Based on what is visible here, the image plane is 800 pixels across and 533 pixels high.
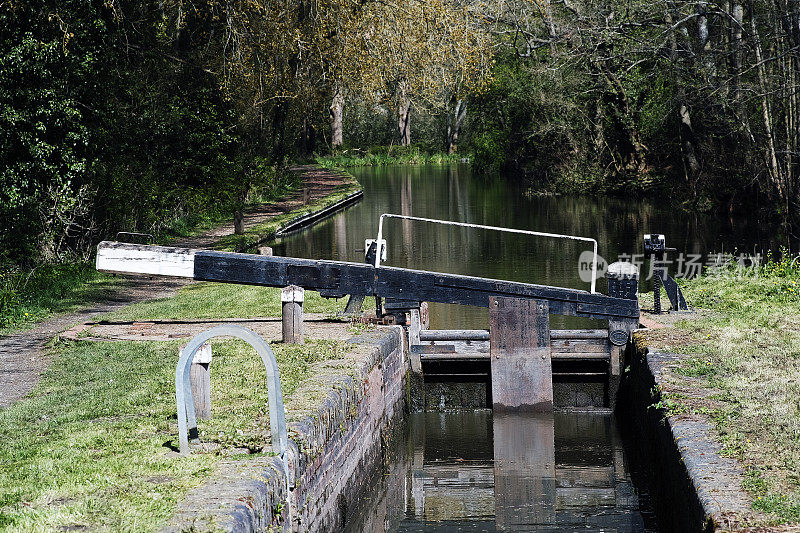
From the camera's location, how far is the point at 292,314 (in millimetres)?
11016

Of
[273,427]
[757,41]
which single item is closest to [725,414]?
[273,427]

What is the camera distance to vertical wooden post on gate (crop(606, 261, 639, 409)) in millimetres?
12328

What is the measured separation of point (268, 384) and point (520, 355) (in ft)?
19.1

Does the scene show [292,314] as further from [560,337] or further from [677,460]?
[677,460]

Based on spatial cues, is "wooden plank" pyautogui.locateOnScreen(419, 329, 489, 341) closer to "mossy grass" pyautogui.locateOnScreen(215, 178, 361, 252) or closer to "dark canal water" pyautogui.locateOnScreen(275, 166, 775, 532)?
"dark canal water" pyautogui.locateOnScreen(275, 166, 775, 532)

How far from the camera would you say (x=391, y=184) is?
54188mm

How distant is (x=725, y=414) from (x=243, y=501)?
421 centimetres

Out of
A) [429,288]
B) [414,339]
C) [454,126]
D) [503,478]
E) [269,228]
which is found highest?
[454,126]

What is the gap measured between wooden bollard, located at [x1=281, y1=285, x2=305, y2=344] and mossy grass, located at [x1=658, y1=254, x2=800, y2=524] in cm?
407

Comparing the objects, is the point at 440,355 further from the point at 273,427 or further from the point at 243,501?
the point at 243,501

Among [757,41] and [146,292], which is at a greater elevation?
[757,41]

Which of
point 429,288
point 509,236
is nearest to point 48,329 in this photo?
point 429,288

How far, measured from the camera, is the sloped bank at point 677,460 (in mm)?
6223

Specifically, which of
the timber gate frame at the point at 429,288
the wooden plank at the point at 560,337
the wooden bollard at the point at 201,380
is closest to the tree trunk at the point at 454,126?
the wooden plank at the point at 560,337
